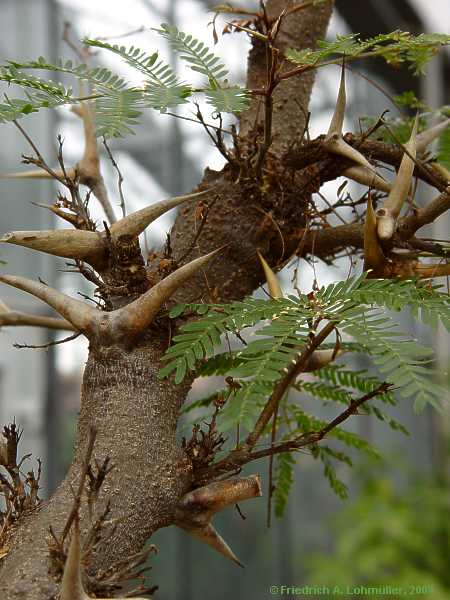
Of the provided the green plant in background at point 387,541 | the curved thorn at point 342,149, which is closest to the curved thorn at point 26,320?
the curved thorn at point 342,149

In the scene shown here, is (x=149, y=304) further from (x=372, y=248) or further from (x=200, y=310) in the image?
(x=372, y=248)

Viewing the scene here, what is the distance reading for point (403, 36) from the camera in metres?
0.50

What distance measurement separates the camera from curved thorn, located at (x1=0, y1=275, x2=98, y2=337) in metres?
0.47

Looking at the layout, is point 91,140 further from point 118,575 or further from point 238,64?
point 238,64

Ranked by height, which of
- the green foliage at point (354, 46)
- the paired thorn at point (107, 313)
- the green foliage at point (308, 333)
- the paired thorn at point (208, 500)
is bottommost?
the paired thorn at point (208, 500)

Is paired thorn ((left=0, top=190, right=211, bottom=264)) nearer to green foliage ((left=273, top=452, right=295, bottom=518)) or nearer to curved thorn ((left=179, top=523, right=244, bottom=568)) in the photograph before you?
curved thorn ((left=179, top=523, right=244, bottom=568))

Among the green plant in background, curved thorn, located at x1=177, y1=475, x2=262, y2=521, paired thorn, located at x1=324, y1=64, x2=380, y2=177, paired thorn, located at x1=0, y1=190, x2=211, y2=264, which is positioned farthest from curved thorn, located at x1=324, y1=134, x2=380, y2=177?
the green plant in background

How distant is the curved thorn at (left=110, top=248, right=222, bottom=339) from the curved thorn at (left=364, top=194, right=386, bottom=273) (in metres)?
0.09

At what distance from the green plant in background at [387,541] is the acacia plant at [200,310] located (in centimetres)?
210

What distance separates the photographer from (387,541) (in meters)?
3.12

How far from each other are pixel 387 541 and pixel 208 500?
282 centimetres

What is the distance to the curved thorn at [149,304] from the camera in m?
0.46

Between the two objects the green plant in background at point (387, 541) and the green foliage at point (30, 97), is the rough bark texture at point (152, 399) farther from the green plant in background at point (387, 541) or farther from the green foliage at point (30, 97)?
the green plant in background at point (387, 541)

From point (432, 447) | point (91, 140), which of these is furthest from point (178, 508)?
point (432, 447)
